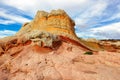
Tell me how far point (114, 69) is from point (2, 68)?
10.3 metres

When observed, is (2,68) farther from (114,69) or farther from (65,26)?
(65,26)

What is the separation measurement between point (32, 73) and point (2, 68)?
12.3ft

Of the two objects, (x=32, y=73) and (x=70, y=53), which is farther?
(x=70, y=53)

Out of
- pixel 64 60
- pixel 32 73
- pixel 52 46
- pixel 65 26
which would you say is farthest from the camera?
pixel 65 26

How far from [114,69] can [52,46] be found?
6401 millimetres

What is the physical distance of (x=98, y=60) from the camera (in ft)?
79.4

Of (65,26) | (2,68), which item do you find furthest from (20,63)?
(65,26)

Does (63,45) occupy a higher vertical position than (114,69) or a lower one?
higher

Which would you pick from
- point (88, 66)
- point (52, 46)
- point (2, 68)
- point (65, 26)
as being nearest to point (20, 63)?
point (2, 68)

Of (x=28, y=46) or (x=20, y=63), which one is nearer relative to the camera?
(x=20, y=63)

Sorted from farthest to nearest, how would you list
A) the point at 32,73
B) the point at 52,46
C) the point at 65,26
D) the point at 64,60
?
the point at 65,26, the point at 52,46, the point at 64,60, the point at 32,73

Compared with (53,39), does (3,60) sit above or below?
below

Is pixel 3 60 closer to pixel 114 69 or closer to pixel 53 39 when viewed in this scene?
pixel 53 39

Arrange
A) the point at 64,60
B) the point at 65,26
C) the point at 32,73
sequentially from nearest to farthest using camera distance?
the point at 32,73
the point at 64,60
the point at 65,26
